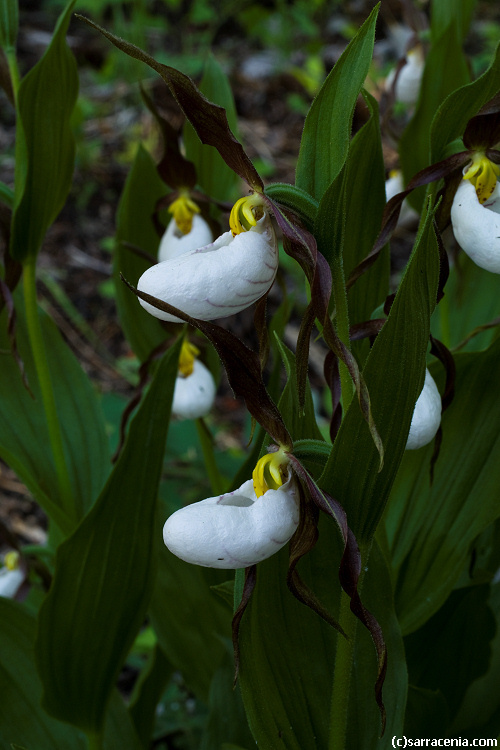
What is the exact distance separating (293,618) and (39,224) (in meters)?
0.86

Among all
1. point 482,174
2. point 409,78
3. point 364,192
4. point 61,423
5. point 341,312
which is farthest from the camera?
point 409,78

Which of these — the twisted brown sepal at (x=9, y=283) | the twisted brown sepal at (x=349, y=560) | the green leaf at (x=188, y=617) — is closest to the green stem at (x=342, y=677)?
the twisted brown sepal at (x=349, y=560)

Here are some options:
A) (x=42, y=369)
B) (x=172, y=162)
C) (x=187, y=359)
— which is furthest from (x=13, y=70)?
(x=187, y=359)

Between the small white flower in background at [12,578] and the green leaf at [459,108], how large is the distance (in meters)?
1.17

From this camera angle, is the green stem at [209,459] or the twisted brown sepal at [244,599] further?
the green stem at [209,459]

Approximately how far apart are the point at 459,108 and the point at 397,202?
0.59ft

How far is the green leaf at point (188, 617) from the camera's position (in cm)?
144

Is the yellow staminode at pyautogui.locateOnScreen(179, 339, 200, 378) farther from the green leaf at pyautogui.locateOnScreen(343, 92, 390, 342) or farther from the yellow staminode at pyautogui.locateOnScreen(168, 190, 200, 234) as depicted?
the green leaf at pyautogui.locateOnScreen(343, 92, 390, 342)

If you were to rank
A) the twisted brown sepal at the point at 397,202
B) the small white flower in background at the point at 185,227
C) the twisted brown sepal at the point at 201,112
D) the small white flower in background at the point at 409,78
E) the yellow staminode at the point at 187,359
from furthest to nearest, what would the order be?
the small white flower in background at the point at 409,78
the yellow staminode at the point at 187,359
the small white flower in background at the point at 185,227
the twisted brown sepal at the point at 397,202
the twisted brown sepal at the point at 201,112

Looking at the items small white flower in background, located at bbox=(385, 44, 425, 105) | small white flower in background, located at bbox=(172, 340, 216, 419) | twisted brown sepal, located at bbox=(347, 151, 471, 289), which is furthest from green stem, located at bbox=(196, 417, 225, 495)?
small white flower in background, located at bbox=(385, 44, 425, 105)

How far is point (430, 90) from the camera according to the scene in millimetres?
1536

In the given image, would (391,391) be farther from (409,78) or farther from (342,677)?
(409,78)

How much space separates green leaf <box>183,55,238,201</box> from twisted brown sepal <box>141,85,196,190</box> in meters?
0.11

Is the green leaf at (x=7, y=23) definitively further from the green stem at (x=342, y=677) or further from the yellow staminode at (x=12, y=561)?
the green stem at (x=342, y=677)
